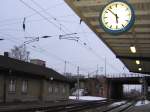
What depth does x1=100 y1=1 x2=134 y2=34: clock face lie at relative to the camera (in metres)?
10.2

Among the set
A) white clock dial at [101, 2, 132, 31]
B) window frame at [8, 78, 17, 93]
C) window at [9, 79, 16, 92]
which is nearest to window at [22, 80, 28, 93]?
window frame at [8, 78, 17, 93]

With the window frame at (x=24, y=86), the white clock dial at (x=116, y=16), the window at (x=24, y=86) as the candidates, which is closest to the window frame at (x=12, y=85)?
the window frame at (x=24, y=86)

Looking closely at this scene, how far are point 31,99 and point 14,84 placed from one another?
19.9 ft

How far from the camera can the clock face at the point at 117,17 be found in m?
10.2

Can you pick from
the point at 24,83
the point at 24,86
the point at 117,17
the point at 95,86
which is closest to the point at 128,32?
the point at 117,17

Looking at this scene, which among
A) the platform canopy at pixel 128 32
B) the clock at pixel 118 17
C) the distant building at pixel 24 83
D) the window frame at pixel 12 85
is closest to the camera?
the clock at pixel 118 17

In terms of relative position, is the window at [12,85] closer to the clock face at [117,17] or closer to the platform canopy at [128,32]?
the platform canopy at [128,32]

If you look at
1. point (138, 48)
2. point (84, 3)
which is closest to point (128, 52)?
point (138, 48)

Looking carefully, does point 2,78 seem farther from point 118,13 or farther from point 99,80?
point 99,80

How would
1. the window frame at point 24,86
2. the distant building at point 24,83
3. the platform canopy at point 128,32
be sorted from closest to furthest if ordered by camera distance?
the platform canopy at point 128,32 < the distant building at point 24,83 < the window frame at point 24,86

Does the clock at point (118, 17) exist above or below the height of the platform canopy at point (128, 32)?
below

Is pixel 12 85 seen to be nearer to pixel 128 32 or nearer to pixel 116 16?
pixel 128 32

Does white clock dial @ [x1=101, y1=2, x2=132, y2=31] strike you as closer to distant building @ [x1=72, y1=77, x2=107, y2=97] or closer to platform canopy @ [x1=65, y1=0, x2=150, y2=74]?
platform canopy @ [x1=65, y1=0, x2=150, y2=74]

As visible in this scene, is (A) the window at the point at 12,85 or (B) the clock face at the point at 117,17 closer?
(B) the clock face at the point at 117,17
